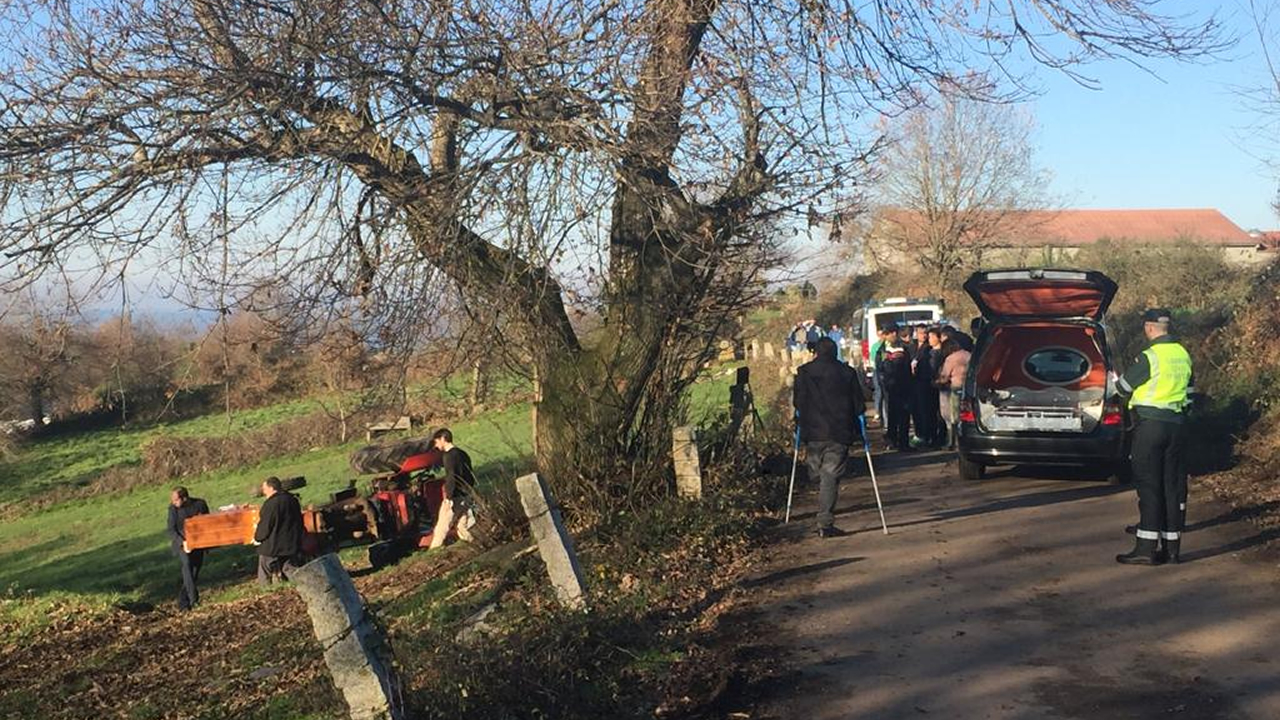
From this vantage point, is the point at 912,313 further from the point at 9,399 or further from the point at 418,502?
the point at 9,399

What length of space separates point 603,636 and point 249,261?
4.78 metres

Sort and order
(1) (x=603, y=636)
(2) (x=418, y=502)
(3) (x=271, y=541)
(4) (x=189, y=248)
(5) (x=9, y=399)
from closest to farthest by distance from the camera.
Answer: (1) (x=603, y=636)
(4) (x=189, y=248)
(3) (x=271, y=541)
(2) (x=418, y=502)
(5) (x=9, y=399)

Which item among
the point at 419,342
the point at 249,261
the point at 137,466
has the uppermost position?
the point at 249,261

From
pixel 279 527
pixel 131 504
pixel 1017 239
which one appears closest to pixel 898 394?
pixel 279 527

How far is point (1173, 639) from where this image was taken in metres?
6.72

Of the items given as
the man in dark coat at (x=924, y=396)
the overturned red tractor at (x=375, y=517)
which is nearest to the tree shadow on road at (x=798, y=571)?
the man in dark coat at (x=924, y=396)

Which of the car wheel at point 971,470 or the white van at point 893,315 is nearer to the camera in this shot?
the car wheel at point 971,470

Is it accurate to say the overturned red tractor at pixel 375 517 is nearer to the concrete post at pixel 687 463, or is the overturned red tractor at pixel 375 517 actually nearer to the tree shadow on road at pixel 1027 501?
the concrete post at pixel 687 463

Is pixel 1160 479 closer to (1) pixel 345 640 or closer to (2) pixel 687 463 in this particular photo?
(2) pixel 687 463

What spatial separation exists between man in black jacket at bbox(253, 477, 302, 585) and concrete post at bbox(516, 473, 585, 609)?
7.61 metres

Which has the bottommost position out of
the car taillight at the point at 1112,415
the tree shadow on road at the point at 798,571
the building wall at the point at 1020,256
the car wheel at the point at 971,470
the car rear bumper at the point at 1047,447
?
the tree shadow on road at the point at 798,571

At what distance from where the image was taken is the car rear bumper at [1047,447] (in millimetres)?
12086

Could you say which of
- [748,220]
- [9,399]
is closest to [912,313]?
[748,220]

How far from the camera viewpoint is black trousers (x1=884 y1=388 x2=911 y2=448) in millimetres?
16641
